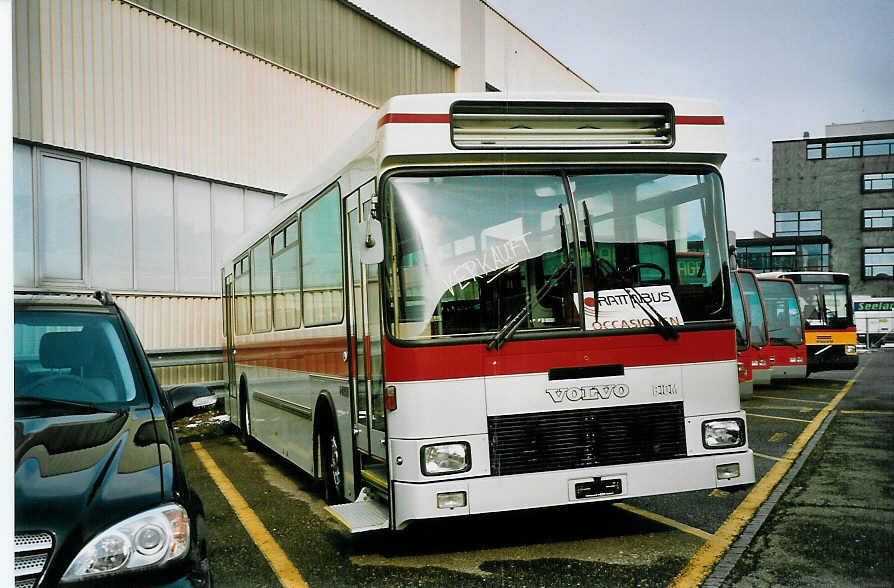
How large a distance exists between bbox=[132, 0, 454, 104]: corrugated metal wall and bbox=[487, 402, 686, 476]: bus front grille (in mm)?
3900

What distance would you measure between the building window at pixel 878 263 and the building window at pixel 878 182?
1.39 ft

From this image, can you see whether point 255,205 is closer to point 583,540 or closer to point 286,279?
point 286,279

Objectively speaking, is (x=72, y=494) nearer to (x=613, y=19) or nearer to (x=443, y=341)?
(x=443, y=341)

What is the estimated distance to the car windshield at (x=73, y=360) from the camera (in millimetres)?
3965

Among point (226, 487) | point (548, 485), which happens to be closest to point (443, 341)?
point (548, 485)

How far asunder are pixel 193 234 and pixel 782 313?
14969 mm

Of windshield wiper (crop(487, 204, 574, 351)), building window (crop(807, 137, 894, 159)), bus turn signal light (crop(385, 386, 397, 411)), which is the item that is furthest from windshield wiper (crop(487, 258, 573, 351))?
building window (crop(807, 137, 894, 159))

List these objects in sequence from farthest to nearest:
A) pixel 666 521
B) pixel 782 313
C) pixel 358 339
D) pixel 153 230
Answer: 1. pixel 782 313
2. pixel 153 230
3. pixel 666 521
4. pixel 358 339

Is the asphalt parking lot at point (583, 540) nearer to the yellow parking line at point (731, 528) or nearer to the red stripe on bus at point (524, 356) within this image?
the yellow parking line at point (731, 528)

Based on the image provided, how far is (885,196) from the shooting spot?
5.89 metres

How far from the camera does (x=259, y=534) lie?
6.46 metres

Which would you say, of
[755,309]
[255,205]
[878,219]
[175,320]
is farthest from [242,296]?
[755,309]

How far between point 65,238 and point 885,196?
6031 mm

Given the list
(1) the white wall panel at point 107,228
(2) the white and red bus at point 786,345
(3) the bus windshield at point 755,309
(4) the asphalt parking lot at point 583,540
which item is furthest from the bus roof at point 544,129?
(2) the white and red bus at point 786,345
